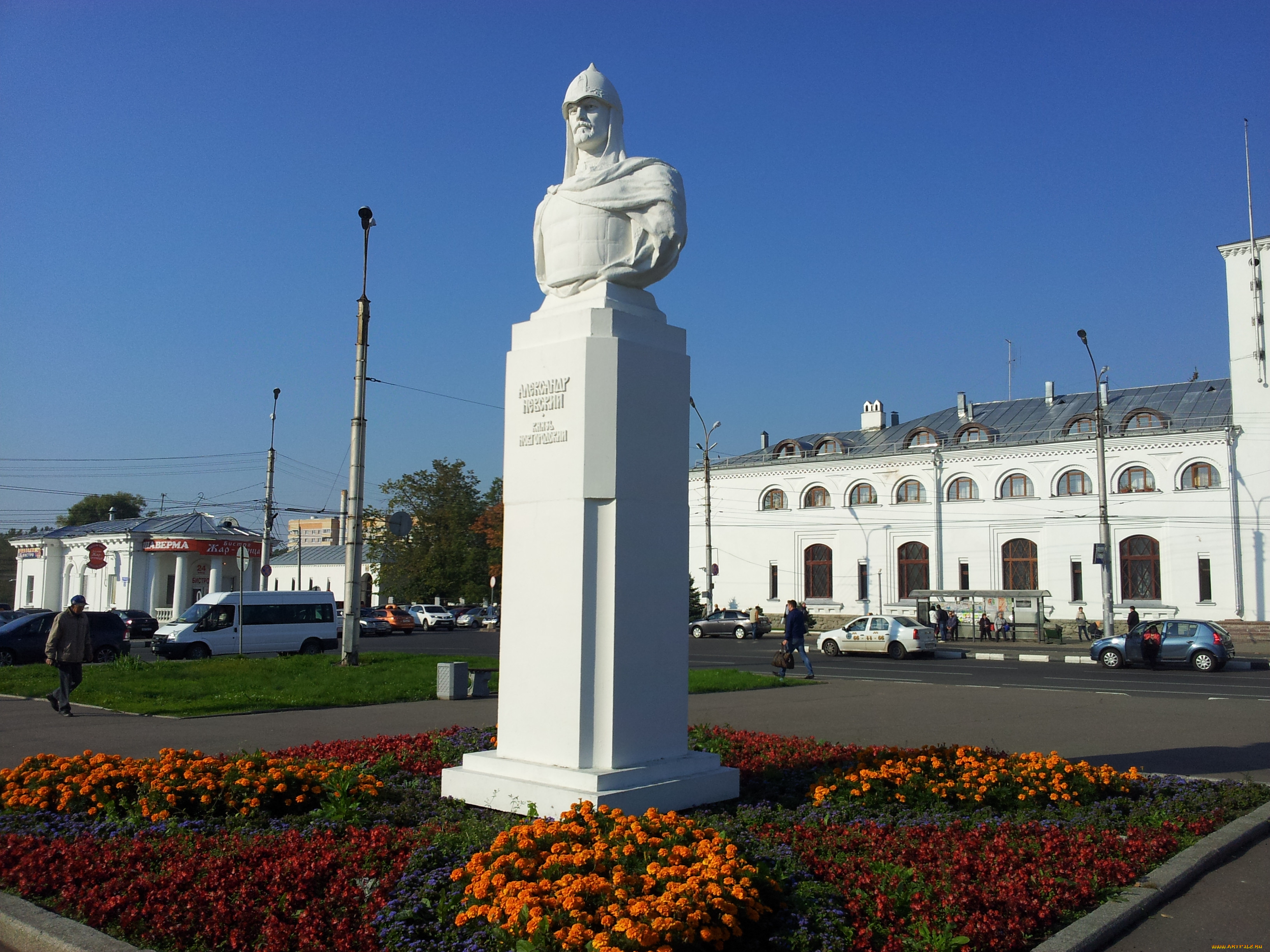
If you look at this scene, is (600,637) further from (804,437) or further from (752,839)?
(804,437)

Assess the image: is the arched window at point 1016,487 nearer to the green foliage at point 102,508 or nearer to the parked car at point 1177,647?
the parked car at point 1177,647

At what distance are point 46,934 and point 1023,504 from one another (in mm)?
46553

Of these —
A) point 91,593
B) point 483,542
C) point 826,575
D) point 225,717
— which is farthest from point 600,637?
point 483,542

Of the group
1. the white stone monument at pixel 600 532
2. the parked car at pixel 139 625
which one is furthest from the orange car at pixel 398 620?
the white stone monument at pixel 600 532

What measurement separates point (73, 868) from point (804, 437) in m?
53.4

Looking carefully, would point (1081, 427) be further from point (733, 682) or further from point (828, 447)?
point (733, 682)

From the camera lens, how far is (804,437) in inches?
2240

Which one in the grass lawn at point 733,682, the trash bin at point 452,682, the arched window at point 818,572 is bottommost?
the grass lawn at point 733,682

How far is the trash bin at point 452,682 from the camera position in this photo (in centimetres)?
1619

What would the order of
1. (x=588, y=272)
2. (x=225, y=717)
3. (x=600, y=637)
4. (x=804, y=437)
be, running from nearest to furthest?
(x=600, y=637)
(x=588, y=272)
(x=225, y=717)
(x=804, y=437)

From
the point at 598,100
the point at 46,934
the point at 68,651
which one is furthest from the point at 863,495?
the point at 46,934

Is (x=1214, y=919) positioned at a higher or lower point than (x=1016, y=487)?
lower

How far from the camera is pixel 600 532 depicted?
6.52 meters

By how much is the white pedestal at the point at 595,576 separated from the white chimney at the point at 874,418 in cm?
5009
